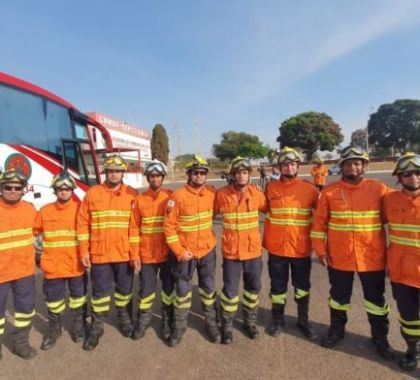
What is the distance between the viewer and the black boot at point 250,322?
11.7ft

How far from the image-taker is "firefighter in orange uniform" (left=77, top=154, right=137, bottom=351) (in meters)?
3.57

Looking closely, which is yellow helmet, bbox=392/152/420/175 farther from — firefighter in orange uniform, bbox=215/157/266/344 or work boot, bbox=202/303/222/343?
work boot, bbox=202/303/222/343

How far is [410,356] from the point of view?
2.95 m

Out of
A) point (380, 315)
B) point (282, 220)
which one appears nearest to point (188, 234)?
point (282, 220)

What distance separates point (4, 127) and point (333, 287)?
615cm

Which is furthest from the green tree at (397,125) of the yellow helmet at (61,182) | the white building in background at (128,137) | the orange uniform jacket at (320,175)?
the yellow helmet at (61,182)

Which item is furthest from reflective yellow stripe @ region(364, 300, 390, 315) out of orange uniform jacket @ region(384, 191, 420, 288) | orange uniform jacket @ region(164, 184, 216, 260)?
orange uniform jacket @ region(164, 184, 216, 260)

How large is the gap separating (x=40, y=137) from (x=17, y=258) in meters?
4.09

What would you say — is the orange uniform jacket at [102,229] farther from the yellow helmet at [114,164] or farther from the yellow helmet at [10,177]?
the yellow helmet at [10,177]

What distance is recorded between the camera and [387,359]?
304 centimetres

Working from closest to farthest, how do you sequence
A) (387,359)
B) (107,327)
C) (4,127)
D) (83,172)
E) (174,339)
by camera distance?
(387,359) < (174,339) < (107,327) < (4,127) < (83,172)

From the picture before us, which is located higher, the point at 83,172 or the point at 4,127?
the point at 4,127

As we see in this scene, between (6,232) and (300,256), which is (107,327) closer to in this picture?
(6,232)

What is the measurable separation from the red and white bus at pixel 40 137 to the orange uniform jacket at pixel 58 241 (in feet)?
10.3
